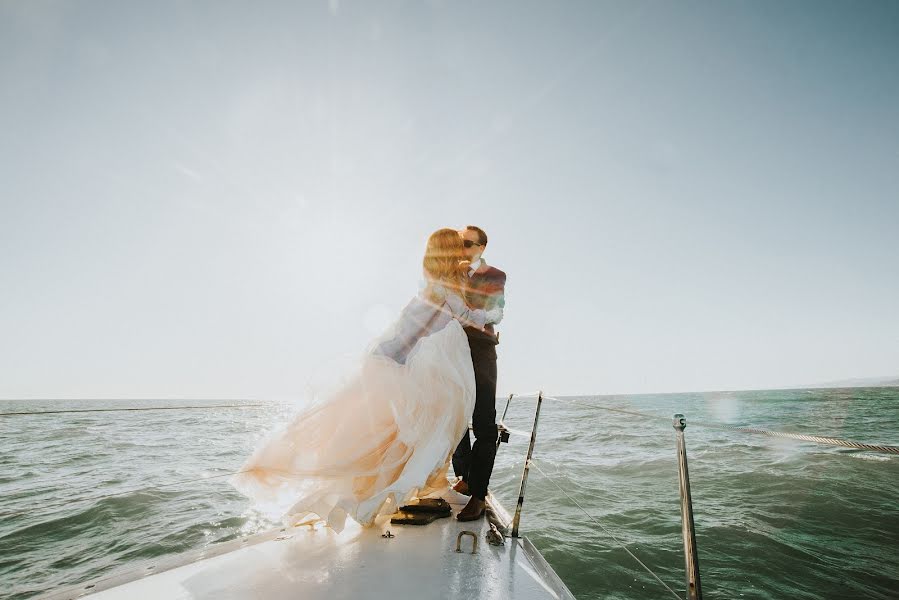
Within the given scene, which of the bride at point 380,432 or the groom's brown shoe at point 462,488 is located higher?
the bride at point 380,432

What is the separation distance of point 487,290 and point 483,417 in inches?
34.1

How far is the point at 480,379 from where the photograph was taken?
8.59 ft

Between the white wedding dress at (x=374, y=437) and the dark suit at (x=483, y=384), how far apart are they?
0.71 ft

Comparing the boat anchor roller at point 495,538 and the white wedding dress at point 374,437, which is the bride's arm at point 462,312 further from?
the boat anchor roller at point 495,538

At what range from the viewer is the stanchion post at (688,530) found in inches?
50.3

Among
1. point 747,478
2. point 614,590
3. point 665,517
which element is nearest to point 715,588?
point 614,590

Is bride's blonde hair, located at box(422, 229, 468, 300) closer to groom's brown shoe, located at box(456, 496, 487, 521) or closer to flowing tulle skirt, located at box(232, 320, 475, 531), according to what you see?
flowing tulle skirt, located at box(232, 320, 475, 531)

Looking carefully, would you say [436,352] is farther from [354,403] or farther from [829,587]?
[829,587]

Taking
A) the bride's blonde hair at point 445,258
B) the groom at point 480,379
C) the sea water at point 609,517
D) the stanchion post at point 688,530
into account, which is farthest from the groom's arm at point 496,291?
the stanchion post at point 688,530

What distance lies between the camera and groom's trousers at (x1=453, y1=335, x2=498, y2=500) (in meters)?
2.49

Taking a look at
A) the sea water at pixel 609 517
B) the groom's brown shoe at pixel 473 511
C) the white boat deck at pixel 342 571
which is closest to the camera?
the white boat deck at pixel 342 571

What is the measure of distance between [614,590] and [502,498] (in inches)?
91.9

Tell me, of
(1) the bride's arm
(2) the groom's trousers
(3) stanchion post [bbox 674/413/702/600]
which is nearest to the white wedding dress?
(1) the bride's arm

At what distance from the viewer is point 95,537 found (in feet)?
13.4
